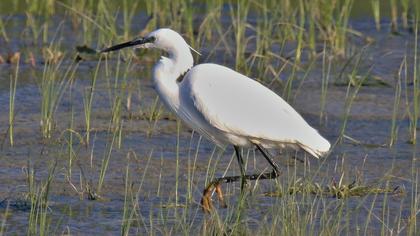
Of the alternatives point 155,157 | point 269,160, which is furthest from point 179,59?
point 155,157

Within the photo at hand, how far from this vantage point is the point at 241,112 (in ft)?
16.1

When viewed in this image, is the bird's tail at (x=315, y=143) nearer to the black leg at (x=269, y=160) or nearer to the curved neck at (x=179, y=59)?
the black leg at (x=269, y=160)

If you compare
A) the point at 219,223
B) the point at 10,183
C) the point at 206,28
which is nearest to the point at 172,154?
the point at 10,183

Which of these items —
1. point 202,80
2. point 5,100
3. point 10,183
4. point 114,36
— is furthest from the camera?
point 114,36

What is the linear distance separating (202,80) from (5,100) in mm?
2574

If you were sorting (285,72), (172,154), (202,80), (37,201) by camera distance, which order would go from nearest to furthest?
(37,201) → (202,80) → (172,154) → (285,72)

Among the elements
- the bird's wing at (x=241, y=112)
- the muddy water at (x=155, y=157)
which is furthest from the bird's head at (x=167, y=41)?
the muddy water at (x=155, y=157)

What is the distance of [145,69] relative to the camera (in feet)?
26.8

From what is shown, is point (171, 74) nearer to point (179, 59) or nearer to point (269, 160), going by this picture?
point (179, 59)

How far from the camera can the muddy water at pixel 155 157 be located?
4695mm

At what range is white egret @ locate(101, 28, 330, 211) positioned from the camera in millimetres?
4871

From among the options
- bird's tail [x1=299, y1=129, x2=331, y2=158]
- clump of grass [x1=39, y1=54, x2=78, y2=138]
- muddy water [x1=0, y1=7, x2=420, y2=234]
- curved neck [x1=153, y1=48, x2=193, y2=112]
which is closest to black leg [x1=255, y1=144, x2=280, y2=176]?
muddy water [x1=0, y1=7, x2=420, y2=234]

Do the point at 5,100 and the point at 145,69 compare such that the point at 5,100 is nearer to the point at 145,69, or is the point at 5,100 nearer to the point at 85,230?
the point at 145,69

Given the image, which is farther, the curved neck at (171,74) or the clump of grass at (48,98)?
the clump of grass at (48,98)
